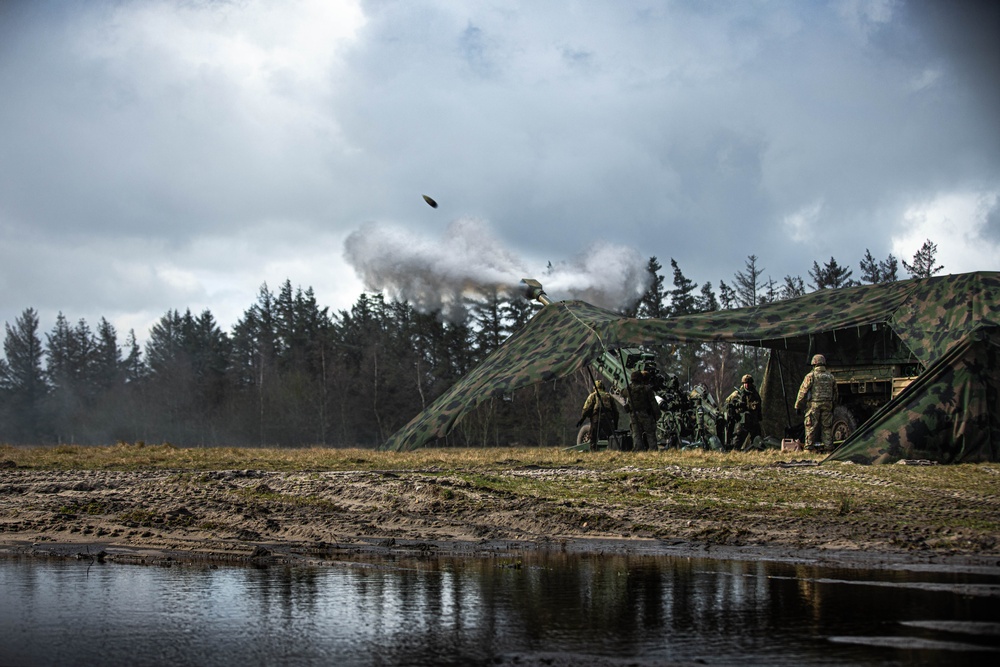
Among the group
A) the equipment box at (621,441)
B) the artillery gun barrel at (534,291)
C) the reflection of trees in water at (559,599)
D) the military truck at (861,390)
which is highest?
the artillery gun barrel at (534,291)

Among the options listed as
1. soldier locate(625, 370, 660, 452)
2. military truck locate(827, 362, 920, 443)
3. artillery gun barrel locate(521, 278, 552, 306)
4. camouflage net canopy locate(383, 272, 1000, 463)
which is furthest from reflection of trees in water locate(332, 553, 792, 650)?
artillery gun barrel locate(521, 278, 552, 306)

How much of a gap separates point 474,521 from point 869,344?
11.8 metres

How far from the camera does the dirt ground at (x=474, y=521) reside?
7.96 meters

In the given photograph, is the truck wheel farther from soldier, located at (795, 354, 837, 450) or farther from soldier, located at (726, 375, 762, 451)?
soldier, located at (726, 375, 762, 451)

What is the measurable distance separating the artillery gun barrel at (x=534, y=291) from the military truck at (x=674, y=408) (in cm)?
286

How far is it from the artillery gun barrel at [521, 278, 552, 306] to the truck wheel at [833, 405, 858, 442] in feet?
24.6

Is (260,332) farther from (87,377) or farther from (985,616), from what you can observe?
(985,616)

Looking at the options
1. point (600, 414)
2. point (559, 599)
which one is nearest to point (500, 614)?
point (559, 599)

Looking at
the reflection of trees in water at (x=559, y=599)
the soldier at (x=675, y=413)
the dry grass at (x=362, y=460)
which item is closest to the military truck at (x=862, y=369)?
the soldier at (x=675, y=413)

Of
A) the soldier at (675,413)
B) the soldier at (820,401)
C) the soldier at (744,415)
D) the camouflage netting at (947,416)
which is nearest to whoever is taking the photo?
the camouflage netting at (947,416)

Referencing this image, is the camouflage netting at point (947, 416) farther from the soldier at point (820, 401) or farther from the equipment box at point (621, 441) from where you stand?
the equipment box at point (621, 441)

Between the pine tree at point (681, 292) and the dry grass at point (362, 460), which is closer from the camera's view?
the dry grass at point (362, 460)

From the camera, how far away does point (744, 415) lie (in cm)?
1834

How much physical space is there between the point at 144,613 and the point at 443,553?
2937mm
